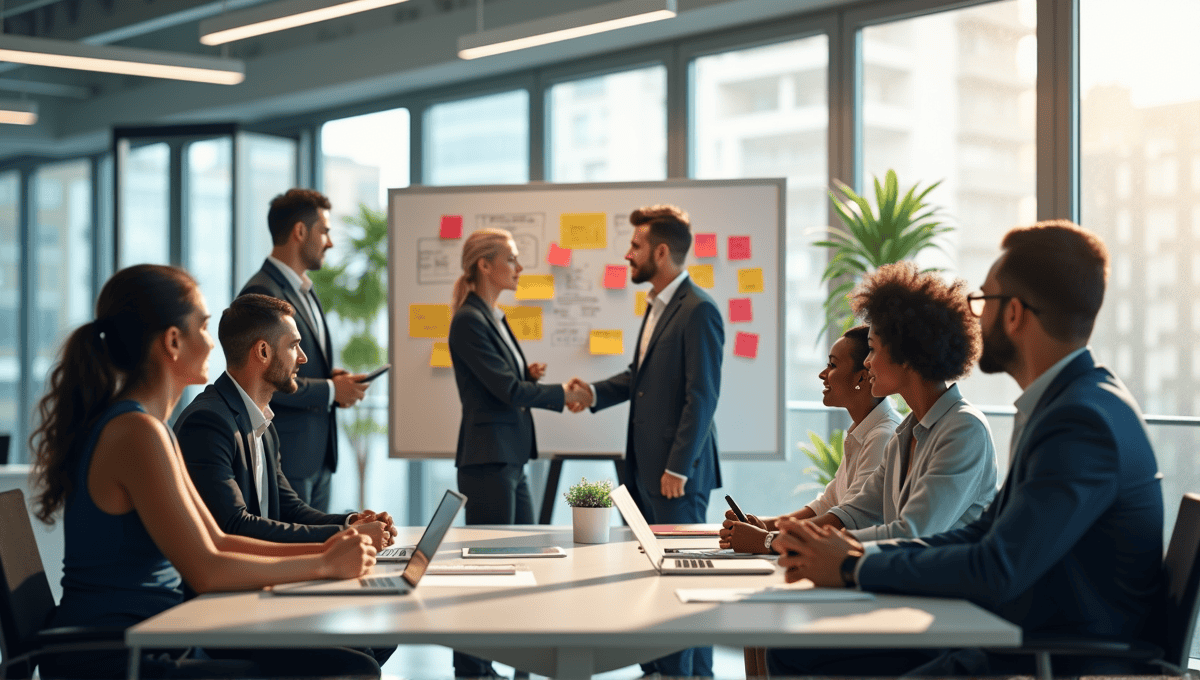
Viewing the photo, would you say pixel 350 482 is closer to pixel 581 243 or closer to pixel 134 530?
pixel 581 243

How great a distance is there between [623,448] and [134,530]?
2.87 meters

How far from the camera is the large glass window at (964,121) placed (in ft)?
14.9

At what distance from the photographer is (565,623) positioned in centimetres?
167

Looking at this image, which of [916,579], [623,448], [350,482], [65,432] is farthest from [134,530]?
[350,482]

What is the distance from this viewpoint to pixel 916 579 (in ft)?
6.00

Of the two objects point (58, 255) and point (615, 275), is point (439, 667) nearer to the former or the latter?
point (615, 275)

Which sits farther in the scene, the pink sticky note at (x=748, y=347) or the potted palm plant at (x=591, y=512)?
the pink sticky note at (x=748, y=347)

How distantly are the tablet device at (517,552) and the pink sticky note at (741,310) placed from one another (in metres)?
2.32

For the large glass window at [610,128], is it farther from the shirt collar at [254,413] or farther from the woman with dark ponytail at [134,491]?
the woman with dark ponytail at [134,491]

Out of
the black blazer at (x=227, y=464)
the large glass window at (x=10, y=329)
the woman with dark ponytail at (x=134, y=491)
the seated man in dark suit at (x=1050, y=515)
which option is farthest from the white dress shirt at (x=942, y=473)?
the large glass window at (x=10, y=329)

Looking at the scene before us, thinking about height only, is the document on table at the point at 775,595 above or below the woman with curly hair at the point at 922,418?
below

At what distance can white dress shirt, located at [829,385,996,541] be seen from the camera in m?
2.21

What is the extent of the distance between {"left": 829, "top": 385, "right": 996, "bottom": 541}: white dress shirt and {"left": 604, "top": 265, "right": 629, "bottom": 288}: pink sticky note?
2.36 meters

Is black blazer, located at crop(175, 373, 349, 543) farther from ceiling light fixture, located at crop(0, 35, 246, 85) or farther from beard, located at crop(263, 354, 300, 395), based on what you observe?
ceiling light fixture, located at crop(0, 35, 246, 85)
